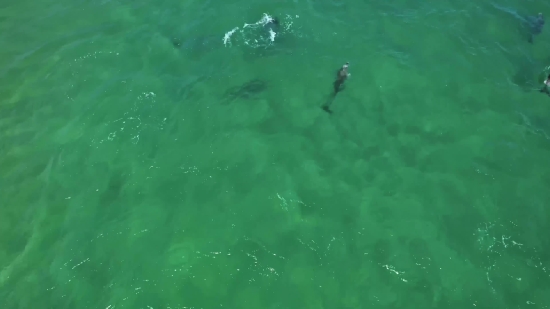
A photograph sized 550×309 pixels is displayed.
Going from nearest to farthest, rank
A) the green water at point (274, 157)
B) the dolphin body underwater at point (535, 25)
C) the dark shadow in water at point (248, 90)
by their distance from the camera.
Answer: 1. the green water at point (274, 157)
2. the dark shadow in water at point (248, 90)
3. the dolphin body underwater at point (535, 25)

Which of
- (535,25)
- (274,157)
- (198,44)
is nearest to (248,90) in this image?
(274,157)

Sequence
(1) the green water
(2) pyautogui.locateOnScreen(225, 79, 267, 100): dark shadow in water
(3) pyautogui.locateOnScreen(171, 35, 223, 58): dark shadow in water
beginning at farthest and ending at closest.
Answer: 1. (3) pyautogui.locateOnScreen(171, 35, 223, 58): dark shadow in water
2. (2) pyautogui.locateOnScreen(225, 79, 267, 100): dark shadow in water
3. (1) the green water

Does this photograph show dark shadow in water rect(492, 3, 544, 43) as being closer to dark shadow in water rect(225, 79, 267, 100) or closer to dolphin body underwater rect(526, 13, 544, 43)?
dolphin body underwater rect(526, 13, 544, 43)

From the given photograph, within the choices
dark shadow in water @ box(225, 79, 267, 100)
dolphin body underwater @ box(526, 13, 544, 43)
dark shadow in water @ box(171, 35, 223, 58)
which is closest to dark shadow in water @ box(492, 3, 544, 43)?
dolphin body underwater @ box(526, 13, 544, 43)

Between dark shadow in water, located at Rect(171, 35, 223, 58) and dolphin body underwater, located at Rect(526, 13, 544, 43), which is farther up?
dark shadow in water, located at Rect(171, 35, 223, 58)

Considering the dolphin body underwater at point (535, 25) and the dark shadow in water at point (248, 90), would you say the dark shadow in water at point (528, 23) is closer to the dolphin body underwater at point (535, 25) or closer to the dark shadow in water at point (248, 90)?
the dolphin body underwater at point (535, 25)

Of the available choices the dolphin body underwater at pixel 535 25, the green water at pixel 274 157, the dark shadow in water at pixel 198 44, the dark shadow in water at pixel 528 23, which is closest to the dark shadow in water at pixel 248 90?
the green water at pixel 274 157

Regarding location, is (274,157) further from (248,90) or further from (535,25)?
(535,25)

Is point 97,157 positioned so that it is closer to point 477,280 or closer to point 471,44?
point 477,280

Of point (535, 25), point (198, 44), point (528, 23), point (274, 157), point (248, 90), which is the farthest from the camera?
point (528, 23)
